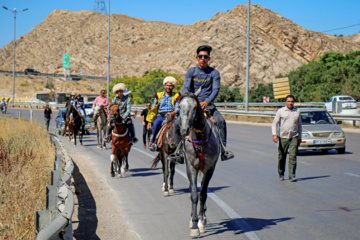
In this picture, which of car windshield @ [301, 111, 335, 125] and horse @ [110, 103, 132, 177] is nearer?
horse @ [110, 103, 132, 177]

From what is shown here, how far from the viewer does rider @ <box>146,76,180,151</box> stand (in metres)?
10.9

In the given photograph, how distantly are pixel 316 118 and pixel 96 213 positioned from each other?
12.9 m

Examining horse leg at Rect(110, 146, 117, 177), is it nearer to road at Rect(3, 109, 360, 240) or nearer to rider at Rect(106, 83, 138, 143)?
road at Rect(3, 109, 360, 240)

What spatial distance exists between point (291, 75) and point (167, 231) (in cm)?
8996

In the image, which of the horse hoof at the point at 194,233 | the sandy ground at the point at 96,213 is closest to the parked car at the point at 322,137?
the sandy ground at the point at 96,213

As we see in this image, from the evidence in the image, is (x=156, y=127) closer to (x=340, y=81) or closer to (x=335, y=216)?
(x=335, y=216)

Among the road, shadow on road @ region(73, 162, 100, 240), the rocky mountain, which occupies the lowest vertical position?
shadow on road @ region(73, 162, 100, 240)

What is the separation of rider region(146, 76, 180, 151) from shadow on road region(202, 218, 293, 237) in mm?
3339

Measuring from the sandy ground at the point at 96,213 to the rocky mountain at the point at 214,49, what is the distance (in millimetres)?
109782

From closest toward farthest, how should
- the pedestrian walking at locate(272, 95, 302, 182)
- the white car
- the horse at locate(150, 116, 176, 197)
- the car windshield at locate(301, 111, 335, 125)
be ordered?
1. the horse at locate(150, 116, 176, 197)
2. the pedestrian walking at locate(272, 95, 302, 182)
3. the car windshield at locate(301, 111, 335, 125)
4. the white car

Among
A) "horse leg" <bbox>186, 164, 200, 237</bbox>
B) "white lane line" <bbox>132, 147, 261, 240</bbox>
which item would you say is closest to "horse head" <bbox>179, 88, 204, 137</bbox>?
"horse leg" <bbox>186, 164, 200, 237</bbox>

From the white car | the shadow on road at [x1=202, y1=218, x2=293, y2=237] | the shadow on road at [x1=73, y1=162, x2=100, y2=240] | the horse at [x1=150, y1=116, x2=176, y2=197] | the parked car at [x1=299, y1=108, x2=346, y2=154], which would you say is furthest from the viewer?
the white car

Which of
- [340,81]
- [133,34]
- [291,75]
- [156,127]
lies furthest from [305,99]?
[133,34]

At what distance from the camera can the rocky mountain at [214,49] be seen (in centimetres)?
12925
